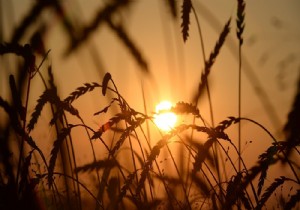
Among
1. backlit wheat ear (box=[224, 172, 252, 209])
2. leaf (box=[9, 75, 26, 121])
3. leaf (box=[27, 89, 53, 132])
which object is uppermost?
leaf (box=[27, 89, 53, 132])

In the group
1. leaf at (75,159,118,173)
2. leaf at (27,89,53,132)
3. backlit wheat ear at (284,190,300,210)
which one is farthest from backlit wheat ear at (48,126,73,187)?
backlit wheat ear at (284,190,300,210)

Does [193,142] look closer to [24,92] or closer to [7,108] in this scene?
[24,92]

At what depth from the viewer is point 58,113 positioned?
1.53 meters

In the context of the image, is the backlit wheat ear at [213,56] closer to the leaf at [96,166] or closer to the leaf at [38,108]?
the leaf at [96,166]

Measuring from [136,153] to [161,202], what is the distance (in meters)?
0.31

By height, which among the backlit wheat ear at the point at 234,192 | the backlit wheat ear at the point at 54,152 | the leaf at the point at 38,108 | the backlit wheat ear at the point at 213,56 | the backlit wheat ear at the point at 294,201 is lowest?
the backlit wheat ear at the point at 294,201

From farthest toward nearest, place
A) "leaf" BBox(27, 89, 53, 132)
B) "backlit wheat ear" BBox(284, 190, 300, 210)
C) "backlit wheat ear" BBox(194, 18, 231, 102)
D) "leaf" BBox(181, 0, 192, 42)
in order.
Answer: "backlit wheat ear" BBox(194, 18, 231, 102) < "leaf" BBox(181, 0, 192, 42) < "leaf" BBox(27, 89, 53, 132) < "backlit wheat ear" BBox(284, 190, 300, 210)

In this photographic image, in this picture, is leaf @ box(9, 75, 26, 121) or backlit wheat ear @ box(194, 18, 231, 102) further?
backlit wheat ear @ box(194, 18, 231, 102)

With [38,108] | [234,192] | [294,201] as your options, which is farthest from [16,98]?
[294,201]

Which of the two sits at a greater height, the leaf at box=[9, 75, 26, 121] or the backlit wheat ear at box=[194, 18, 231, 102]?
the backlit wheat ear at box=[194, 18, 231, 102]

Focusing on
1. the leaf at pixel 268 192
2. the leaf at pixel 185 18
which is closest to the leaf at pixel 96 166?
the leaf at pixel 185 18

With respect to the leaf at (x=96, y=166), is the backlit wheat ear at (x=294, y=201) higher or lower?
lower

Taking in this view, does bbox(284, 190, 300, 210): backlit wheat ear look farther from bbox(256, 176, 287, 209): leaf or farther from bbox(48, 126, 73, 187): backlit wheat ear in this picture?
bbox(48, 126, 73, 187): backlit wheat ear

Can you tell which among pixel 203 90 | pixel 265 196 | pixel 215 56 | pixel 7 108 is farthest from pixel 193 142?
pixel 7 108
